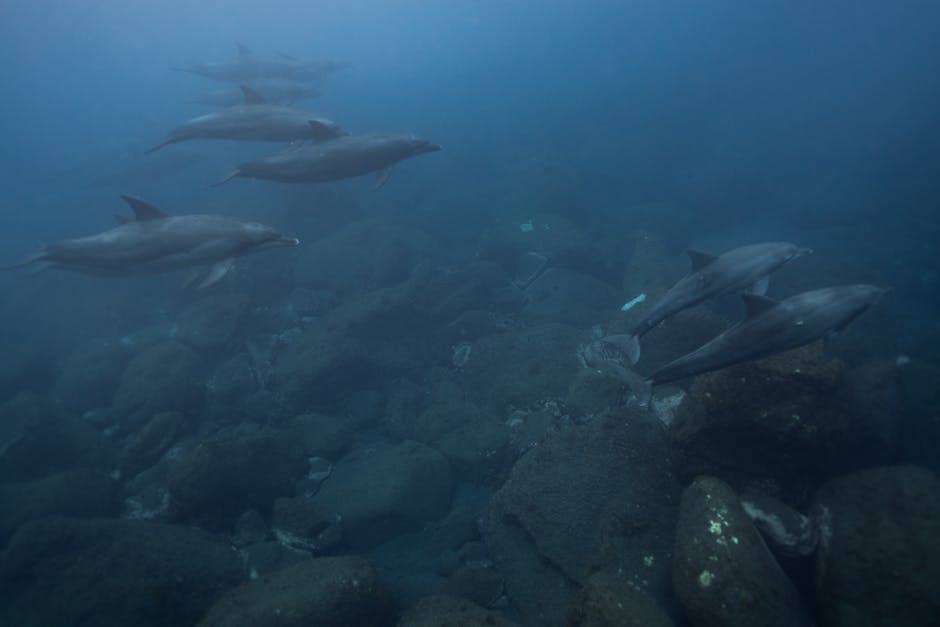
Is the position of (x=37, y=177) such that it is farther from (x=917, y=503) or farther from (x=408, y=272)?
(x=917, y=503)

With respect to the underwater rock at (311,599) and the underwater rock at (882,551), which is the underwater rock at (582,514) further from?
the underwater rock at (311,599)

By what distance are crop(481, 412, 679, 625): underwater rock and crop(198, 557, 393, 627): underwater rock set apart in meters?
1.64

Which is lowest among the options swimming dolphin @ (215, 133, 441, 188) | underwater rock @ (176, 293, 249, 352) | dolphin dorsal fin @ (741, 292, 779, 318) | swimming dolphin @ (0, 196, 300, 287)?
underwater rock @ (176, 293, 249, 352)

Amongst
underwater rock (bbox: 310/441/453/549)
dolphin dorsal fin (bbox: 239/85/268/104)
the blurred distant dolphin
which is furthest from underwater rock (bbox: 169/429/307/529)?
the blurred distant dolphin

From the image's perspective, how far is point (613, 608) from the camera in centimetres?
378

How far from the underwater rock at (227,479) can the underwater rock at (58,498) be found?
5.86ft

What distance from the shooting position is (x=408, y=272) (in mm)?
13422

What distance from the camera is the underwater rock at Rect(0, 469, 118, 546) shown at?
24.3 ft

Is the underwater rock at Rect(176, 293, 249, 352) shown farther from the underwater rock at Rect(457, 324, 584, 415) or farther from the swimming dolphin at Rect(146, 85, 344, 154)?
the underwater rock at Rect(457, 324, 584, 415)

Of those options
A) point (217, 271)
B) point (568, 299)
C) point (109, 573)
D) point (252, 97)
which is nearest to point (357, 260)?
point (252, 97)

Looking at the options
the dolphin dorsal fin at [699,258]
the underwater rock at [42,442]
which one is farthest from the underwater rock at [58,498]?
the dolphin dorsal fin at [699,258]

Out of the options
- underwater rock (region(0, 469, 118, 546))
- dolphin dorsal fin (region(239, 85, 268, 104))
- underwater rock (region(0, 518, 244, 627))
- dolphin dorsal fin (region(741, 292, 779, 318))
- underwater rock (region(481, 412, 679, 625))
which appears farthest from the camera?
dolphin dorsal fin (region(239, 85, 268, 104))

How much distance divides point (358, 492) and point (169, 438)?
4.32 meters

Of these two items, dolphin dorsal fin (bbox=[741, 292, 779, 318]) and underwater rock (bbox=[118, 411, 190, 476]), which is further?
underwater rock (bbox=[118, 411, 190, 476])
